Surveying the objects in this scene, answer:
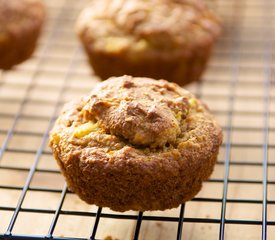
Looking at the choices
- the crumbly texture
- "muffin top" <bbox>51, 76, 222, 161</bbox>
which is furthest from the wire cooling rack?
"muffin top" <bbox>51, 76, 222, 161</bbox>

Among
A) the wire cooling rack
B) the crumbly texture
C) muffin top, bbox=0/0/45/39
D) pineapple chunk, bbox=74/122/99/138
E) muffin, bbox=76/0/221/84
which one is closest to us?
the crumbly texture

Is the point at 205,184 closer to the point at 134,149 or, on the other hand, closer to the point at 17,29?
the point at 134,149

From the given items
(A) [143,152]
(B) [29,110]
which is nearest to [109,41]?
(B) [29,110]

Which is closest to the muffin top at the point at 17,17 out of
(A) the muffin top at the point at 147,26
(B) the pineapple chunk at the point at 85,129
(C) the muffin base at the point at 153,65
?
(A) the muffin top at the point at 147,26

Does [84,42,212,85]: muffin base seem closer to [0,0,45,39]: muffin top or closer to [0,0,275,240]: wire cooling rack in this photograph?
[0,0,275,240]: wire cooling rack

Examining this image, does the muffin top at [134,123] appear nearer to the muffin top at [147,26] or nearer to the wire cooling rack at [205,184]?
the wire cooling rack at [205,184]

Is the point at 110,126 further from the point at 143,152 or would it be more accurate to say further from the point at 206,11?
the point at 206,11
